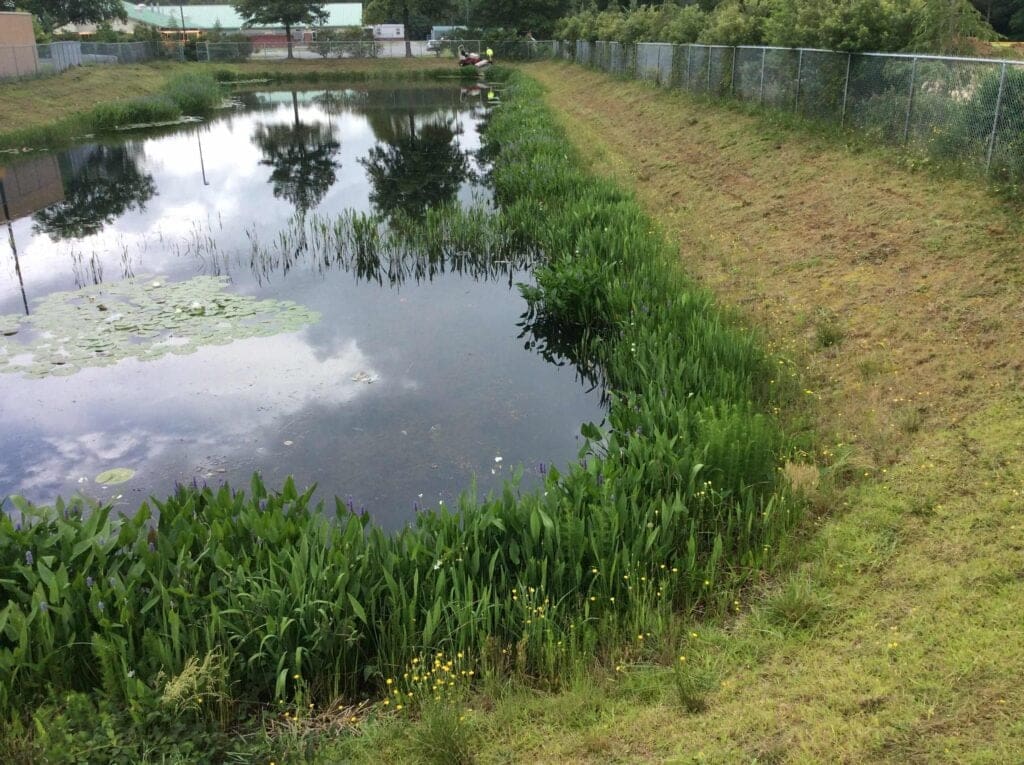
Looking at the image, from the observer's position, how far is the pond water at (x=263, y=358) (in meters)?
7.21

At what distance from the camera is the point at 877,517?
209 inches

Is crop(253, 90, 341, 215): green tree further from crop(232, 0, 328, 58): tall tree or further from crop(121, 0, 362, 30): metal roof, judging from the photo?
crop(121, 0, 362, 30): metal roof

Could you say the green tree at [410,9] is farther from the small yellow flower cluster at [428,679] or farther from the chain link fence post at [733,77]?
the small yellow flower cluster at [428,679]

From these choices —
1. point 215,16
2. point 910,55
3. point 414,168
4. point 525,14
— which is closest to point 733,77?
point 910,55

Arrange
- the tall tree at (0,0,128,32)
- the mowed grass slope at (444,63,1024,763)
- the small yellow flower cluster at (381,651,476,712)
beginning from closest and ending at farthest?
the mowed grass slope at (444,63,1024,763), the small yellow flower cluster at (381,651,476,712), the tall tree at (0,0,128,32)

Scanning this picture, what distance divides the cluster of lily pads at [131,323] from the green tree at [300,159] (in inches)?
220

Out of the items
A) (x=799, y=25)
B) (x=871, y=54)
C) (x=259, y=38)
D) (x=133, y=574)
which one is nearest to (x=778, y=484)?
(x=133, y=574)

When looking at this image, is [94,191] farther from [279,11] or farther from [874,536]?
[279,11]

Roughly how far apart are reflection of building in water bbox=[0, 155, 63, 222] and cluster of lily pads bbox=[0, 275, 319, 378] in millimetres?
7763

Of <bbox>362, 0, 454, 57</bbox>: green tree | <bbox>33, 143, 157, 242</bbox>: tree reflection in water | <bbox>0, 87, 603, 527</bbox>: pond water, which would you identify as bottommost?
<bbox>0, 87, 603, 527</bbox>: pond water

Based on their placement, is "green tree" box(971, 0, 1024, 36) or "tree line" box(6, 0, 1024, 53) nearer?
"tree line" box(6, 0, 1024, 53)

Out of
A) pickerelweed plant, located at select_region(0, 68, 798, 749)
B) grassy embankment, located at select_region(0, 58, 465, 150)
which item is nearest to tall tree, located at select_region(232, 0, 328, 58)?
grassy embankment, located at select_region(0, 58, 465, 150)

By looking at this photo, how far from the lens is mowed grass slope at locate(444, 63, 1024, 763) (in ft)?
12.0

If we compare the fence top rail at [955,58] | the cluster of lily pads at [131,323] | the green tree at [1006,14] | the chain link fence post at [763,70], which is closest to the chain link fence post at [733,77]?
the chain link fence post at [763,70]
